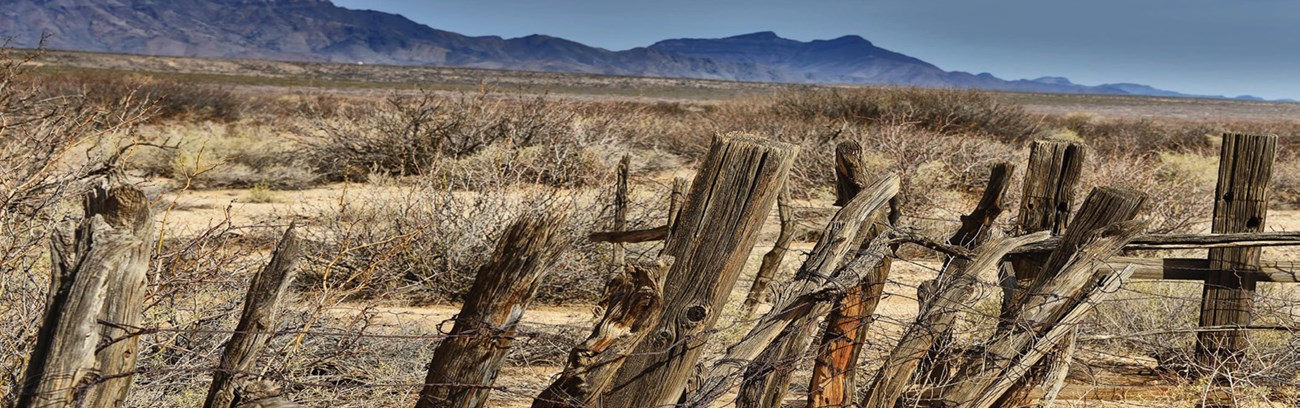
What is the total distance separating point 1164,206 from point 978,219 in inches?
266

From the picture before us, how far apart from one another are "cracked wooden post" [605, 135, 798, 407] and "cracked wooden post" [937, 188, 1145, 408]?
1.24 m

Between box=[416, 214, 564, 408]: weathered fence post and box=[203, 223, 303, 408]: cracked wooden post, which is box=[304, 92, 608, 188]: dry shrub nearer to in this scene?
box=[416, 214, 564, 408]: weathered fence post

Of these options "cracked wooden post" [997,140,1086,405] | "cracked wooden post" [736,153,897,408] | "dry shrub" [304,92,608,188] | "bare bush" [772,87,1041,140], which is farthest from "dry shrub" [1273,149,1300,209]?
"cracked wooden post" [736,153,897,408]

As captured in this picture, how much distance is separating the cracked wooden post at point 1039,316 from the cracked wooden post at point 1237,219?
1243 millimetres

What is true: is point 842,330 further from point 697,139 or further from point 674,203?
point 697,139

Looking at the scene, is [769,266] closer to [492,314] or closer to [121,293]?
[492,314]

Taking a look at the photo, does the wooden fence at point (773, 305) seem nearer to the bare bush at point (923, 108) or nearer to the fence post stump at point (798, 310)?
the fence post stump at point (798, 310)

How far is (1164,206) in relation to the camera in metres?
9.60

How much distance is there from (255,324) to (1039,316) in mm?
2507

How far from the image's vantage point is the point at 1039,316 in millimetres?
3338

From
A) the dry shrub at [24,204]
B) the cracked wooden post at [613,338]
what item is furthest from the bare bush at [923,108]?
the cracked wooden post at [613,338]

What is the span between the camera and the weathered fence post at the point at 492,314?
7.35 ft

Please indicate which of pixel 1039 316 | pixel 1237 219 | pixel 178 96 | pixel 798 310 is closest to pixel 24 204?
pixel 798 310

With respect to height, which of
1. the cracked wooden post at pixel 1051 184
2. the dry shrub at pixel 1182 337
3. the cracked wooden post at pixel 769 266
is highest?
the cracked wooden post at pixel 1051 184
